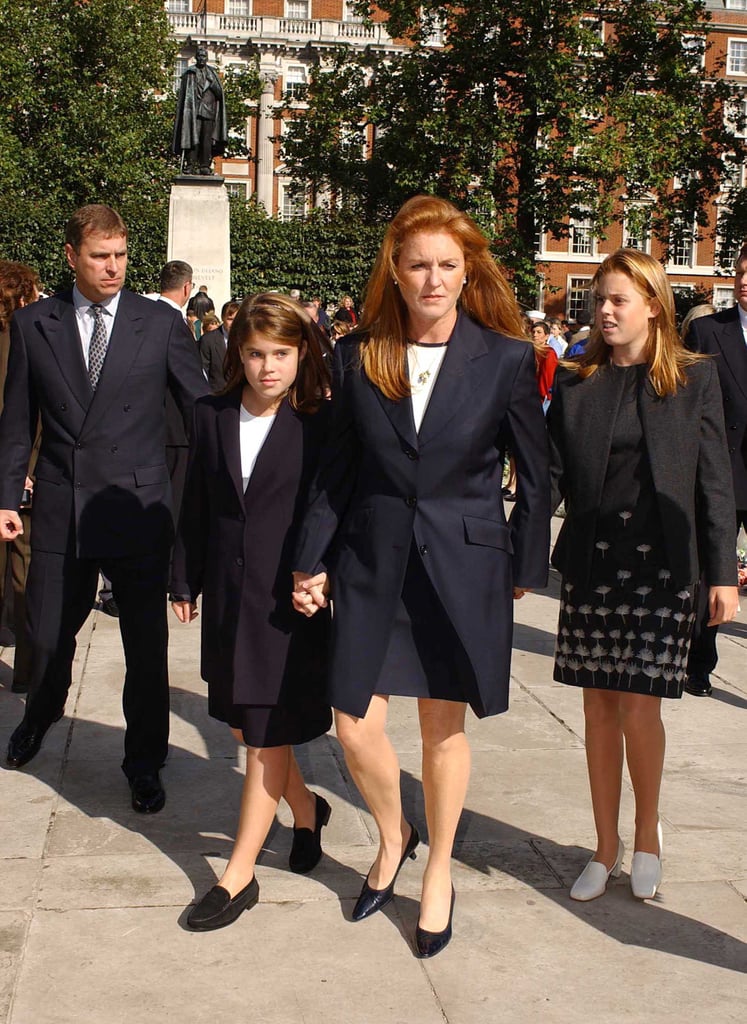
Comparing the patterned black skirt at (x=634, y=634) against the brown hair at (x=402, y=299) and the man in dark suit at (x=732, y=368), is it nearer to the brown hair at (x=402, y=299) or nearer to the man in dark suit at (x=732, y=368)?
the brown hair at (x=402, y=299)

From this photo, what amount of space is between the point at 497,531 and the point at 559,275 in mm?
56539

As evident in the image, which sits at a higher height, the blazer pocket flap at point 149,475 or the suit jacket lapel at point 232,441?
the suit jacket lapel at point 232,441

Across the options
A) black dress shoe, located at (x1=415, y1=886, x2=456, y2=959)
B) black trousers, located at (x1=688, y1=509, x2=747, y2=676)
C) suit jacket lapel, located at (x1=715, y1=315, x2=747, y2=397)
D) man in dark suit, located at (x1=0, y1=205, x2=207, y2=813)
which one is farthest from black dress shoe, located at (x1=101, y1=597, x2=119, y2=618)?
black dress shoe, located at (x1=415, y1=886, x2=456, y2=959)

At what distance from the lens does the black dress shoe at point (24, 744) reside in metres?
4.84

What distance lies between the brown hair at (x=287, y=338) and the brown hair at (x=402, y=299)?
25 cm

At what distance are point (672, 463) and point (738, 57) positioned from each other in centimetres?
6675

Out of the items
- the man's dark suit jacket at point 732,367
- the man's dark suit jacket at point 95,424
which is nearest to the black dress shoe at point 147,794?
the man's dark suit jacket at point 95,424

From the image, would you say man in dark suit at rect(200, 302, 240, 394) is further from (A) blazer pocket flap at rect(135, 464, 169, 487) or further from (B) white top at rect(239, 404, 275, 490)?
(B) white top at rect(239, 404, 275, 490)

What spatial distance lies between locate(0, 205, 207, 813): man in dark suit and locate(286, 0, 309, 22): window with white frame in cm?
6497

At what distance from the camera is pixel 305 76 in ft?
206

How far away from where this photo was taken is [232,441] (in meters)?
3.62

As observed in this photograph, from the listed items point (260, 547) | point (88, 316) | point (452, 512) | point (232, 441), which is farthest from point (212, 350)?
point (452, 512)

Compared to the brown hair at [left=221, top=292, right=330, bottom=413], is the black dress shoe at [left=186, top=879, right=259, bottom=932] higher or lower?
lower

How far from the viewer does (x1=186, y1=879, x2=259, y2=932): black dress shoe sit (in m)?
3.41
